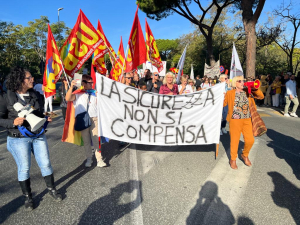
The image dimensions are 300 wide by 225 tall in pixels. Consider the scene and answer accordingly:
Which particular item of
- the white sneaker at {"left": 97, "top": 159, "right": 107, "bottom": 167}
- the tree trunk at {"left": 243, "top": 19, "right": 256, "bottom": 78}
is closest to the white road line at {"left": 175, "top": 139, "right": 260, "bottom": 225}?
the white sneaker at {"left": 97, "top": 159, "right": 107, "bottom": 167}

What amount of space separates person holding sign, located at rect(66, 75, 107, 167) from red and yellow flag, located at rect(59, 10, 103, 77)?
0.46m

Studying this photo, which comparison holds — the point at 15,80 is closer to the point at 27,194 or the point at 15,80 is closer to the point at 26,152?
the point at 26,152

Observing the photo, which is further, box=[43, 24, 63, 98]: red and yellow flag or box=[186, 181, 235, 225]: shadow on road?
box=[43, 24, 63, 98]: red and yellow flag

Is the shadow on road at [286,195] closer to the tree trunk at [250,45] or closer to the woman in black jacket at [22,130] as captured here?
the woman in black jacket at [22,130]

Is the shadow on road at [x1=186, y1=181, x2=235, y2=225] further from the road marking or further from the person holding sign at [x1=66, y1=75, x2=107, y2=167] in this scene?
the person holding sign at [x1=66, y1=75, x2=107, y2=167]

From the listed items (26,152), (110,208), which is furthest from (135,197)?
(26,152)

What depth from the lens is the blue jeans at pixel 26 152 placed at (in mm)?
2488

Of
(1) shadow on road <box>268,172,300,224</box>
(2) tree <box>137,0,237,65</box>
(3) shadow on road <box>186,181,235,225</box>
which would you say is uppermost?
(2) tree <box>137,0,237,65</box>

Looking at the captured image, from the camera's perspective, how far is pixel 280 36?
18.7 m

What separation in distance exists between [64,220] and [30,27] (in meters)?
43.3

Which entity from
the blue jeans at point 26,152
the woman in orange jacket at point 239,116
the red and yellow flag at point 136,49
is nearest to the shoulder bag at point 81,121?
the blue jeans at point 26,152

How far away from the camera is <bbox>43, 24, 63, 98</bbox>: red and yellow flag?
12.3 feet

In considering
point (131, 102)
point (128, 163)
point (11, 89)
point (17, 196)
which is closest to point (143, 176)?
point (128, 163)

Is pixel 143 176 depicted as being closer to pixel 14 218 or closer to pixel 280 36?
pixel 14 218
